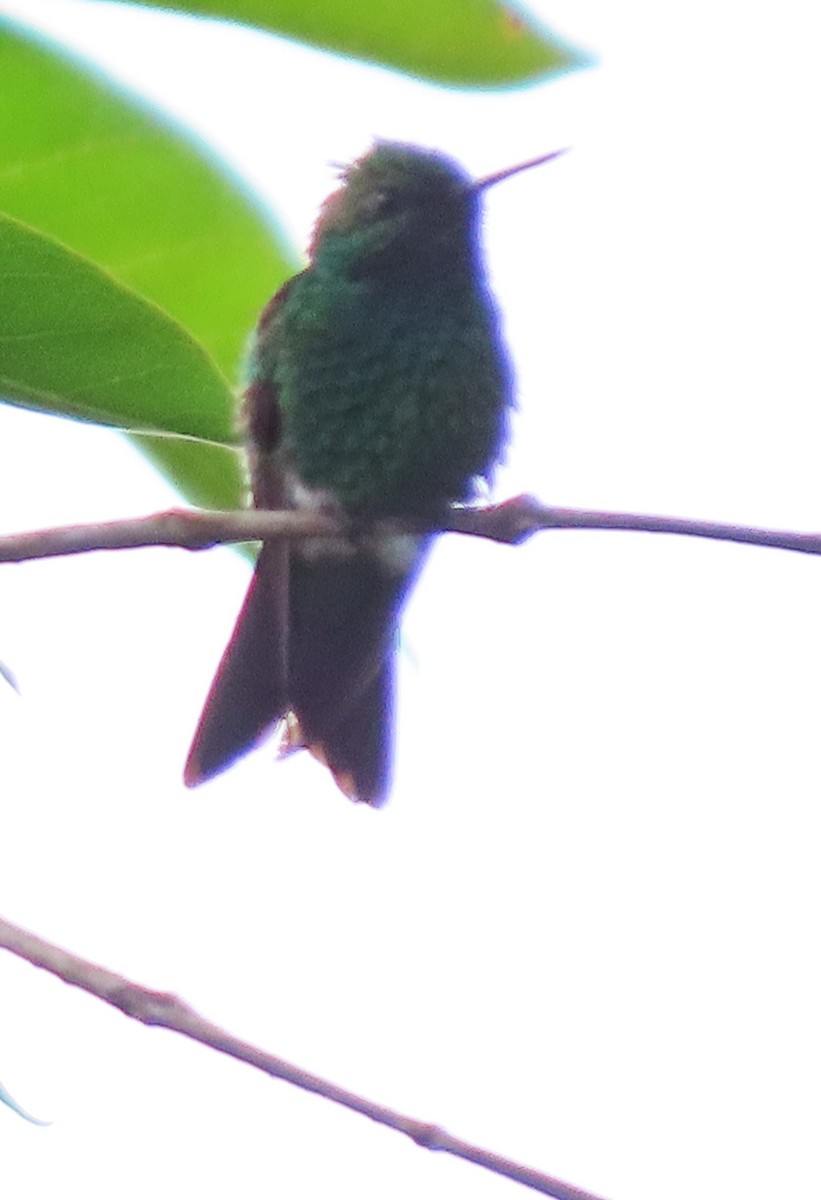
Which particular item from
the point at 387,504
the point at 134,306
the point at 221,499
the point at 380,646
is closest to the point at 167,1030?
the point at 134,306

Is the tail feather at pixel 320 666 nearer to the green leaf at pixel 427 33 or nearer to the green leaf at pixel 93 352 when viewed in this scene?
the green leaf at pixel 93 352

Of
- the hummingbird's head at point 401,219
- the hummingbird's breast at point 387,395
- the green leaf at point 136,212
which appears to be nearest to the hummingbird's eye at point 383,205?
the hummingbird's head at point 401,219

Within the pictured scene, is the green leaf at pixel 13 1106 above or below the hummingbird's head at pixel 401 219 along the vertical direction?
below

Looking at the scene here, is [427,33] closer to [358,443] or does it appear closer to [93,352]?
[93,352]

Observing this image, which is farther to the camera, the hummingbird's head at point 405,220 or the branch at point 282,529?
the hummingbird's head at point 405,220

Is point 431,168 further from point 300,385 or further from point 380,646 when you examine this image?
point 380,646

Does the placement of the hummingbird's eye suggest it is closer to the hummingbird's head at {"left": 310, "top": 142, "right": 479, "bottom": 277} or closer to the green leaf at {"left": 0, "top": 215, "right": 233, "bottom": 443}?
the hummingbird's head at {"left": 310, "top": 142, "right": 479, "bottom": 277}

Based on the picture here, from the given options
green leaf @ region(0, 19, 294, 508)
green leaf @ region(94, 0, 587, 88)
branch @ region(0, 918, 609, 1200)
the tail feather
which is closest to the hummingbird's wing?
the tail feather

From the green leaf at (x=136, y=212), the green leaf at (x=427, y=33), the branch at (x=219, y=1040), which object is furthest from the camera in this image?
the green leaf at (x=136, y=212)
